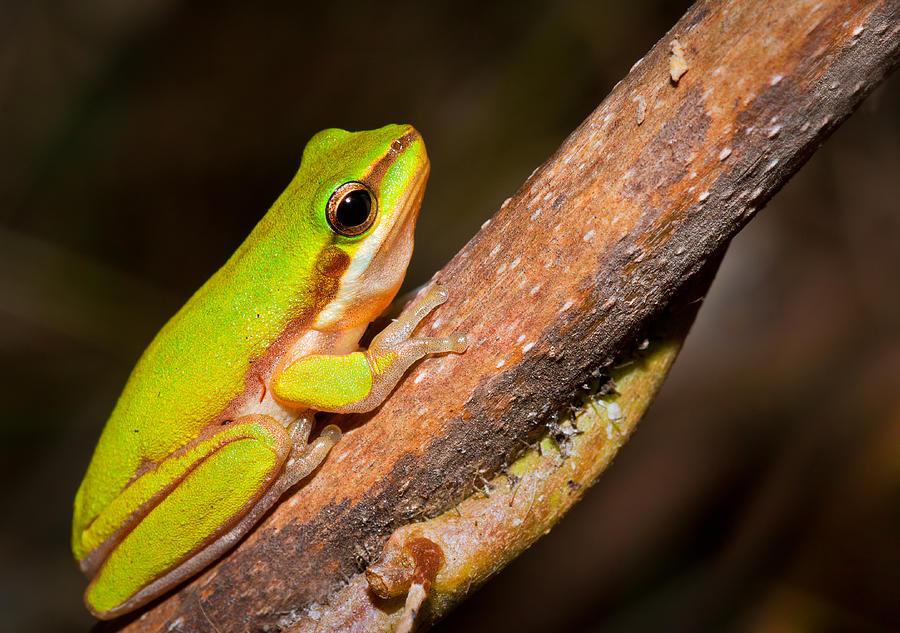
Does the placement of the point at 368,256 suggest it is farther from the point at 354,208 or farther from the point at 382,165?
the point at 382,165

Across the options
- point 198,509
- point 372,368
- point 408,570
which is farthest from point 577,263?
point 198,509

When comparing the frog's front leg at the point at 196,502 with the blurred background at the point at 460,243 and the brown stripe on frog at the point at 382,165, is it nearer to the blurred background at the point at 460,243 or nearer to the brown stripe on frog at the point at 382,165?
the brown stripe on frog at the point at 382,165

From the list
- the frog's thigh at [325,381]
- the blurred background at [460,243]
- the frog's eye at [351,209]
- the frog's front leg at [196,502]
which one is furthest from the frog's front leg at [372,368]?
the blurred background at [460,243]

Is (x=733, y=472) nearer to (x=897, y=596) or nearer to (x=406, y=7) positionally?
(x=897, y=596)

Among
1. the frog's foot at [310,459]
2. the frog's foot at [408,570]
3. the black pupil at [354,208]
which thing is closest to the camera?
the frog's foot at [408,570]

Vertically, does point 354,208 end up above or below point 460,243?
below

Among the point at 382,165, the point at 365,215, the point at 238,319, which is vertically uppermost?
the point at 382,165

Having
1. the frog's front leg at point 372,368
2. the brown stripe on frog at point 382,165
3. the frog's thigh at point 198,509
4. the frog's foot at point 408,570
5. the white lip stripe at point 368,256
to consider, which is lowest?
the frog's foot at point 408,570
